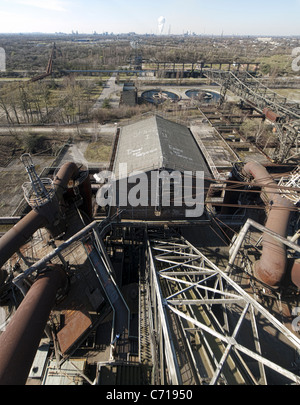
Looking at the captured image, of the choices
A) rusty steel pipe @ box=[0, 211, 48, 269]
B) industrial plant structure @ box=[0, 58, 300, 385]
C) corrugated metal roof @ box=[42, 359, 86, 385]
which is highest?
rusty steel pipe @ box=[0, 211, 48, 269]

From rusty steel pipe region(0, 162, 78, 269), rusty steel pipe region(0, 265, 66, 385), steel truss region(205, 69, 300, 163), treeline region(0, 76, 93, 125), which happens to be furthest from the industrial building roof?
treeline region(0, 76, 93, 125)

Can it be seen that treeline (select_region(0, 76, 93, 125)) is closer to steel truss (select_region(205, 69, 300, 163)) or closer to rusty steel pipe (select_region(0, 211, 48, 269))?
steel truss (select_region(205, 69, 300, 163))

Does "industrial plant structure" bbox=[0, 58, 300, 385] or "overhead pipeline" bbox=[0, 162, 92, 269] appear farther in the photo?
"overhead pipeline" bbox=[0, 162, 92, 269]

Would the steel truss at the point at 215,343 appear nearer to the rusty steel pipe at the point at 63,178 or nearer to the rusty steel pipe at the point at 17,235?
the rusty steel pipe at the point at 17,235

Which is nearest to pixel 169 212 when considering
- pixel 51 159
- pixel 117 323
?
pixel 117 323

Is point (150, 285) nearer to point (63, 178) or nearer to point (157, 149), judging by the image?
point (63, 178)

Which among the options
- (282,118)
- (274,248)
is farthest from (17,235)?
(282,118)
